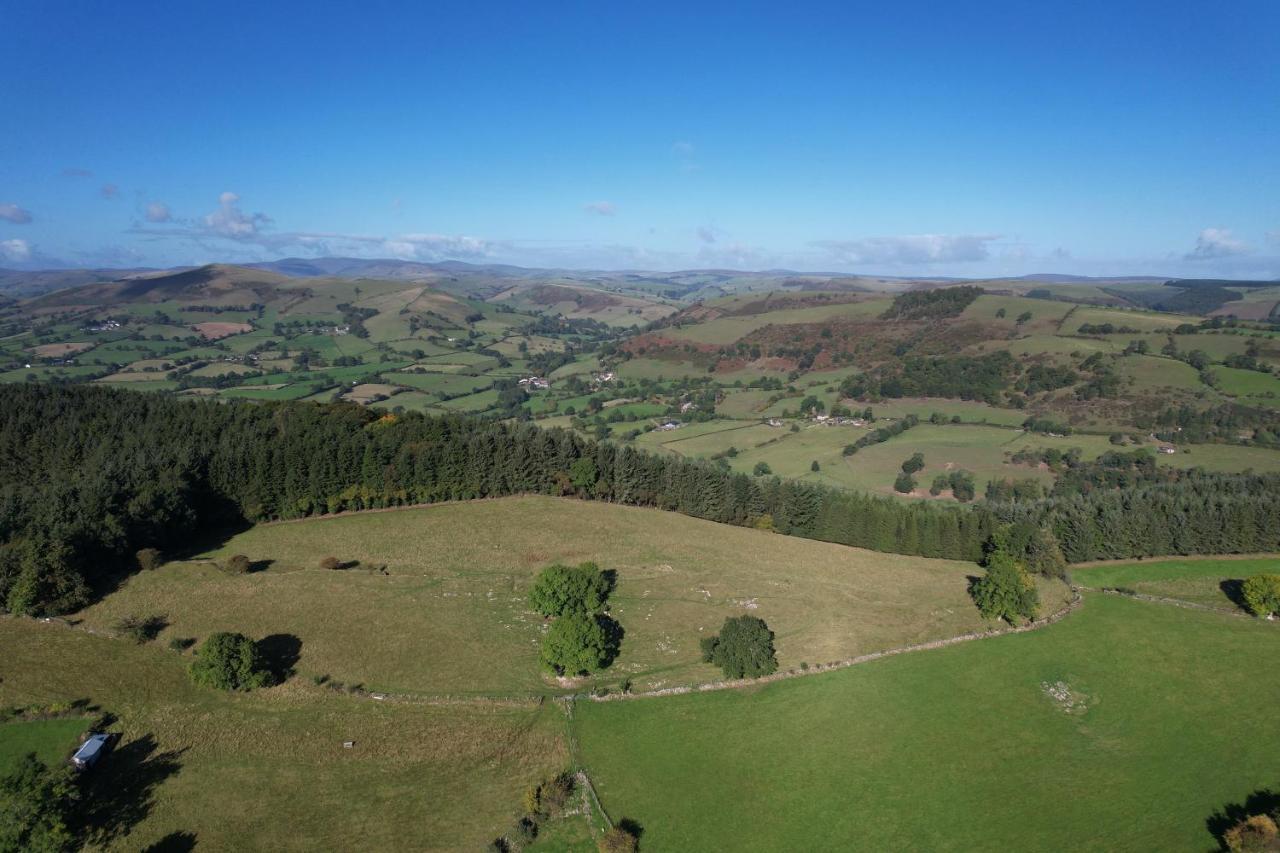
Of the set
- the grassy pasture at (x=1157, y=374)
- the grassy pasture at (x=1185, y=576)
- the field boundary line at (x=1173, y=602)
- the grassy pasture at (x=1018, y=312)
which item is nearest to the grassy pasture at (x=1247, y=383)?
the grassy pasture at (x=1157, y=374)

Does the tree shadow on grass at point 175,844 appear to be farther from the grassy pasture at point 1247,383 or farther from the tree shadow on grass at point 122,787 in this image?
the grassy pasture at point 1247,383

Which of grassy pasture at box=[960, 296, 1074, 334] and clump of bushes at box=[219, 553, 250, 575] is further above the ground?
grassy pasture at box=[960, 296, 1074, 334]

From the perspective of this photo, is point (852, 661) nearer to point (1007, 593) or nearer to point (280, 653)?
point (1007, 593)

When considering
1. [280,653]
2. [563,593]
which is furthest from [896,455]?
[280,653]

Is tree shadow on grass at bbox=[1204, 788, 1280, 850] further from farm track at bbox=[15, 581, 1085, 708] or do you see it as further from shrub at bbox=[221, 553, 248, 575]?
shrub at bbox=[221, 553, 248, 575]

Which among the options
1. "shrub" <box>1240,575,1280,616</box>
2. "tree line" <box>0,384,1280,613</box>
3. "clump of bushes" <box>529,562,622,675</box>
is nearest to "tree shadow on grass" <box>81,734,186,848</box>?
"clump of bushes" <box>529,562,622,675</box>

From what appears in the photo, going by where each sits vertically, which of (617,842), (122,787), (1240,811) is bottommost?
(617,842)

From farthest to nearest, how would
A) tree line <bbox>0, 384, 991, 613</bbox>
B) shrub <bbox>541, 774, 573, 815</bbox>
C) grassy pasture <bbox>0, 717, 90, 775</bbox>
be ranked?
tree line <bbox>0, 384, 991, 613</bbox> < grassy pasture <bbox>0, 717, 90, 775</bbox> < shrub <bbox>541, 774, 573, 815</bbox>

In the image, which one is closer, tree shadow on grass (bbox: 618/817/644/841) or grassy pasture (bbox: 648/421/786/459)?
tree shadow on grass (bbox: 618/817/644/841)
